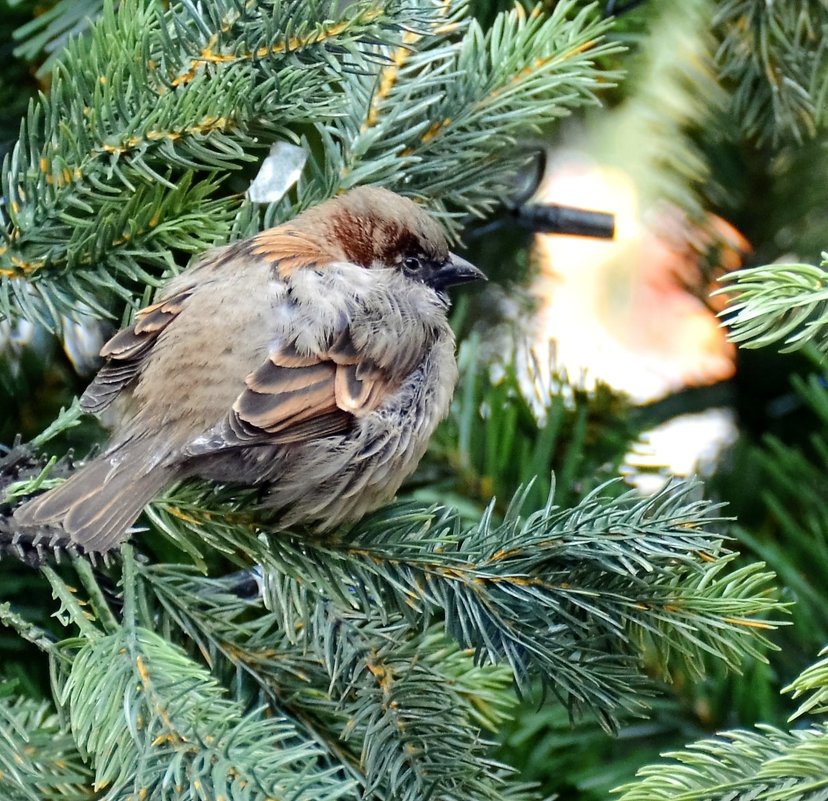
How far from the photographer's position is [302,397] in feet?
5.65

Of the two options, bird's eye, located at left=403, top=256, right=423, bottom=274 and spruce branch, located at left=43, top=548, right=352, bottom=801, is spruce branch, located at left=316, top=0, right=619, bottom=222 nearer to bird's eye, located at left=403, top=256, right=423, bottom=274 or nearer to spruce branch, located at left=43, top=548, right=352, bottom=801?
bird's eye, located at left=403, top=256, right=423, bottom=274

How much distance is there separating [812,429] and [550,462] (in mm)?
648

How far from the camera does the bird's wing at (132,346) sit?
169 centimetres

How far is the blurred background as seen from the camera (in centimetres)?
171

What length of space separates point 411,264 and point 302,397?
440 millimetres

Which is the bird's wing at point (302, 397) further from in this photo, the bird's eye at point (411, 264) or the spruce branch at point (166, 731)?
the spruce branch at point (166, 731)

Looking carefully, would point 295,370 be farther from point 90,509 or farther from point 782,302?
point 782,302

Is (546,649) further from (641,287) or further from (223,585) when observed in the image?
(641,287)

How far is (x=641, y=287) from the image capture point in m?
2.96

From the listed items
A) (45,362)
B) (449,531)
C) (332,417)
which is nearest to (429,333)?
A: (332,417)

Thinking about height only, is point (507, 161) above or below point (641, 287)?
above

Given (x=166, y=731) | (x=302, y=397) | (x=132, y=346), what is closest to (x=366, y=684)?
(x=166, y=731)

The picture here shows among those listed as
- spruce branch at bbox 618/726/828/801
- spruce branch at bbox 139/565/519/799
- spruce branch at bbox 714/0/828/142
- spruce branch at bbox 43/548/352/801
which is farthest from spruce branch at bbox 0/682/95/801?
spruce branch at bbox 714/0/828/142

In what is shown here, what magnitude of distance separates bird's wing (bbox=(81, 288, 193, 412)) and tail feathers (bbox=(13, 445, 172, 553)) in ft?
0.72
